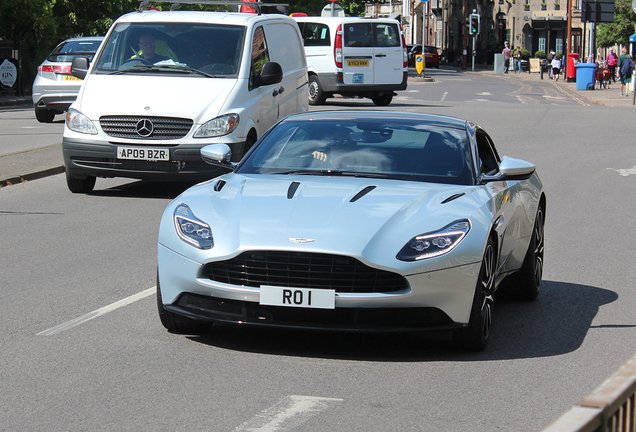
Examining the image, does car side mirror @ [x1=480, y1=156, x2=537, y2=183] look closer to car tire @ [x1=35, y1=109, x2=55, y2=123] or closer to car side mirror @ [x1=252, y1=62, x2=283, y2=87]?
car side mirror @ [x1=252, y1=62, x2=283, y2=87]

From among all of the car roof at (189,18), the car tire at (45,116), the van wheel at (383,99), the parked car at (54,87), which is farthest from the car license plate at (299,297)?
the van wheel at (383,99)

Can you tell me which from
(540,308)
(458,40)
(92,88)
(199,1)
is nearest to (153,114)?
(92,88)

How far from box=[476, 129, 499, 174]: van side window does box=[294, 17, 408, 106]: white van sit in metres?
20.8

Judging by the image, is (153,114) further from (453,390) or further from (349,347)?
(453,390)

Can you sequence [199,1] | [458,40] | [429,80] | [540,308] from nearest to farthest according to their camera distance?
[540,308] → [199,1] → [429,80] → [458,40]

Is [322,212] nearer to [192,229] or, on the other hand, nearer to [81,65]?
[192,229]

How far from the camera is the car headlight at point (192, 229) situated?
5.22 m

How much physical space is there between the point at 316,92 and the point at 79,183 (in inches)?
663

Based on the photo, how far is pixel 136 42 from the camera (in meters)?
12.3

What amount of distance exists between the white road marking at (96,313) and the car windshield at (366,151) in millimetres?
1093

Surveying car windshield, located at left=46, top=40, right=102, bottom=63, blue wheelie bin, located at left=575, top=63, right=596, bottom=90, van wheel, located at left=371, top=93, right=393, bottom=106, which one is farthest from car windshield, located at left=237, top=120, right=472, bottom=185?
blue wheelie bin, located at left=575, top=63, right=596, bottom=90

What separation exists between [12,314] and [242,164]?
5.55ft

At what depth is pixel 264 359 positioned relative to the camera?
5152mm

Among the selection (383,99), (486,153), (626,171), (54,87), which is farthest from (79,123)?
(383,99)
